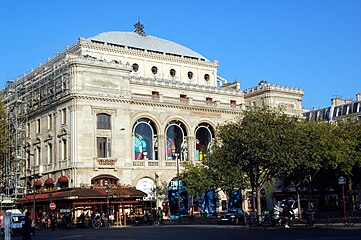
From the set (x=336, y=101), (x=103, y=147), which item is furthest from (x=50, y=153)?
(x=336, y=101)

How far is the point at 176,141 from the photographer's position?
76.4m

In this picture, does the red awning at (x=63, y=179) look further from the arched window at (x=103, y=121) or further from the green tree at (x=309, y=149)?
the green tree at (x=309, y=149)

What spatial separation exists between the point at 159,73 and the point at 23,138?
72.2 ft

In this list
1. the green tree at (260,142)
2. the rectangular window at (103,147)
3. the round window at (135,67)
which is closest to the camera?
the green tree at (260,142)

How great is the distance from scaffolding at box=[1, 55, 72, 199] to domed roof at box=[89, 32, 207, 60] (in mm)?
7892

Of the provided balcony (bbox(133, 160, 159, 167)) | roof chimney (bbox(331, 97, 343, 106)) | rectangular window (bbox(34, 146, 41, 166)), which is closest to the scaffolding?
rectangular window (bbox(34, 146, 41, 166))

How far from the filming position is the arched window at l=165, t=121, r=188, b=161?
7531 centimetres

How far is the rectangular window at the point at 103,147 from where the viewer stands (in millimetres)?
66688

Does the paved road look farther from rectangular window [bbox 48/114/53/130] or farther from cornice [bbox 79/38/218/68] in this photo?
cornice [bbox 79/38/218/68]

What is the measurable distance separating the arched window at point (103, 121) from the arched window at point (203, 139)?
50.4 feet

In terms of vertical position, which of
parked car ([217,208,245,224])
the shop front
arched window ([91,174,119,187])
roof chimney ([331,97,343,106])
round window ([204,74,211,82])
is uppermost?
round window ([204,74,211,82])

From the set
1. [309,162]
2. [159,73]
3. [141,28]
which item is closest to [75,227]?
[309,162]

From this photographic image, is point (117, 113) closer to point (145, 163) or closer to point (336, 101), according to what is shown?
point (145, 163)

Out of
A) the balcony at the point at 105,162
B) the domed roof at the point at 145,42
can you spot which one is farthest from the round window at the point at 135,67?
the balcony at the point at 105,162
